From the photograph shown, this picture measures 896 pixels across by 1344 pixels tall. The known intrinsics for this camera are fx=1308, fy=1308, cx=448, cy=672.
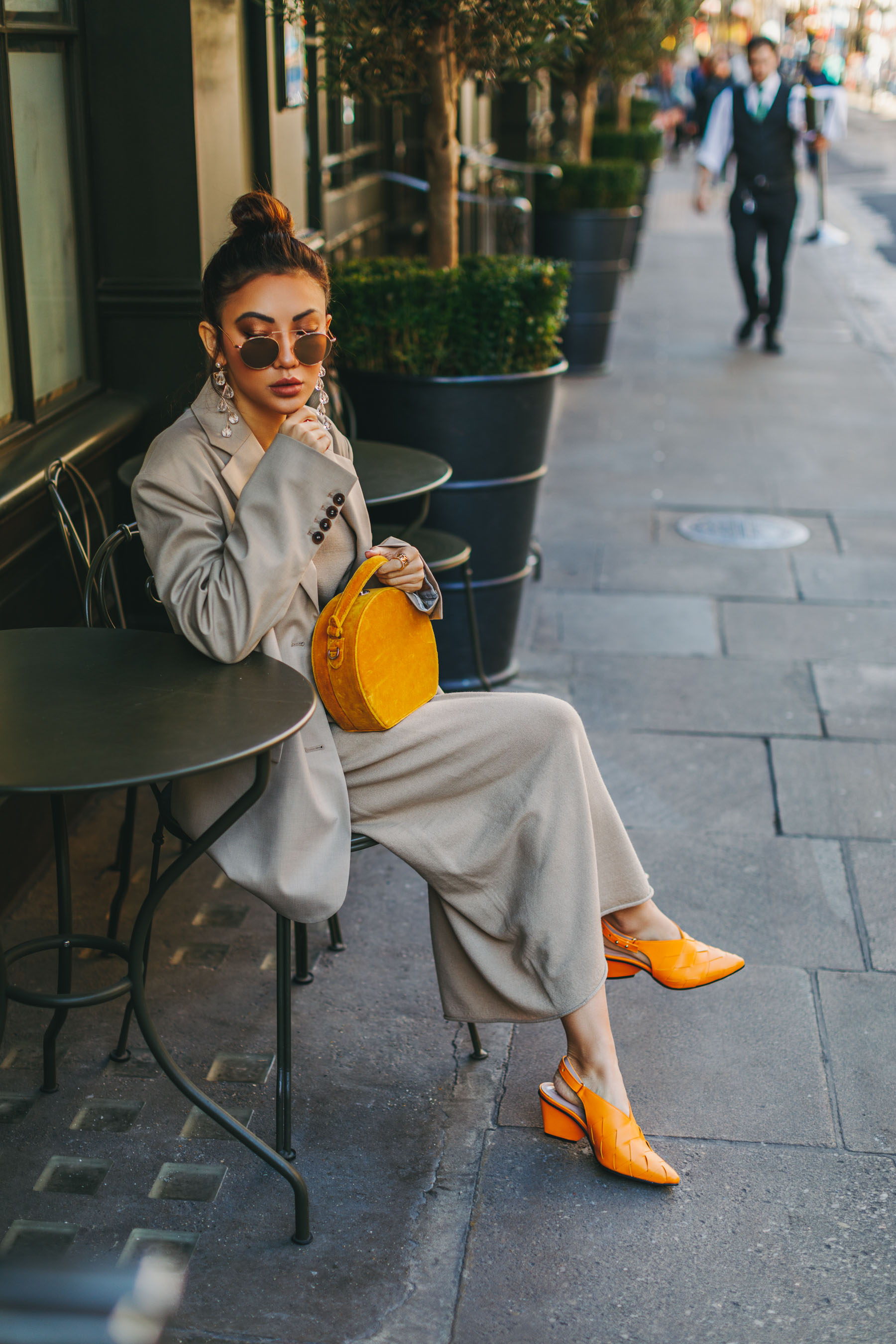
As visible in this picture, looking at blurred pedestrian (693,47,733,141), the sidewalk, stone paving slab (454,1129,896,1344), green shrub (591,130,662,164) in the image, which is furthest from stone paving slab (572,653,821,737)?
blurred pedestrian (693,47,733,141)

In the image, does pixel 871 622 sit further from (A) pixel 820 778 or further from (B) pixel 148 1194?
(B) pixel 148 1194

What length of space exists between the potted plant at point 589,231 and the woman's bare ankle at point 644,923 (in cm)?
736

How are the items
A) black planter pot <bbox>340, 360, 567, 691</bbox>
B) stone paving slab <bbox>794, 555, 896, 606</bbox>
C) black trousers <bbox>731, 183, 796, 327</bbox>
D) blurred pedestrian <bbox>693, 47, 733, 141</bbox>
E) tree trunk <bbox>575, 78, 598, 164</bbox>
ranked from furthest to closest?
blurred pedestrian <bbox>693, 47, 733, 141</bbox>, tree trunk <bbox>575, 78, 598, 164</bbox>, black trousers <bbox>731, 183, 796, 327</bbox>, stone paving slab <bbox>794, 555, 896, 606</bbox>, black planter pot <bbox>340, 360, 567, 691</bbox>

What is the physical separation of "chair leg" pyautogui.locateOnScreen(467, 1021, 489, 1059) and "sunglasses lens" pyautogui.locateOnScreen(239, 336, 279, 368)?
1416 millimetres

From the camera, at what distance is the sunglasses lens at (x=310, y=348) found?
2352 millimetres

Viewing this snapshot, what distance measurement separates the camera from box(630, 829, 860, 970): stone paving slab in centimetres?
323

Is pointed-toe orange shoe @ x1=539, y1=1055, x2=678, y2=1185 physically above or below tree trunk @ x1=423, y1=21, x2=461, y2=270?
below

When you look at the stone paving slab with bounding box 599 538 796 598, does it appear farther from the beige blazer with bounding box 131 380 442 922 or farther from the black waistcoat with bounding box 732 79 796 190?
the black waistcoat with bounding box 732 79 796 190

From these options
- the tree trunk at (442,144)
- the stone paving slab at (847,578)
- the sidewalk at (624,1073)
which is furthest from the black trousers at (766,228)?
the tree trunk at (442,144)

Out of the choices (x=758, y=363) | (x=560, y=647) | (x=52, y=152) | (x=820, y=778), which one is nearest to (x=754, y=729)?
(x=820, y=778)

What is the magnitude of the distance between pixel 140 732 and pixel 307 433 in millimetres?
622

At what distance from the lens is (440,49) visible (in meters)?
4.25

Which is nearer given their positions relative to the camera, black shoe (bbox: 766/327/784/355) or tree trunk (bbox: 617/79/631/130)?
black shoe (bbox: 766/327/784/355)

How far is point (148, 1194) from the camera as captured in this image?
2400 mm
